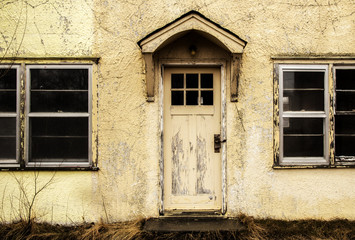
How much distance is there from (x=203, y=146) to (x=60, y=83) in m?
2.72

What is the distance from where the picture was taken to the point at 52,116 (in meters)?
4.68

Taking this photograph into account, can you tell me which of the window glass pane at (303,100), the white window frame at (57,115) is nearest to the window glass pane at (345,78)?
the window glass pane at (303,100)

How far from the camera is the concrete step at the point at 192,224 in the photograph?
4.14 metres

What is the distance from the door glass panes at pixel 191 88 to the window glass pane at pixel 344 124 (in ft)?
7.38

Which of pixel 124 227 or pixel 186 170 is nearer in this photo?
pixel 124 227

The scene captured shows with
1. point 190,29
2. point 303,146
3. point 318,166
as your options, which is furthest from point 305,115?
point 190,29

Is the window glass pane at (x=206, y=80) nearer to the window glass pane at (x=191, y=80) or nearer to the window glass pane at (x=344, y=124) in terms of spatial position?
the window glass pane at (x=191, y=80)

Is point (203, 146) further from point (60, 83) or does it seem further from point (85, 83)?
point (60, 83)

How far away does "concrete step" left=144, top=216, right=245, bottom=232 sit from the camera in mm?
4145

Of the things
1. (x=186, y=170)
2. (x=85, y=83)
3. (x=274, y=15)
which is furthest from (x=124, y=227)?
(x=274, y=15)

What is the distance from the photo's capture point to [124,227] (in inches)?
171

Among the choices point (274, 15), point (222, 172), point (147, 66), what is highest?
point (274, 15)

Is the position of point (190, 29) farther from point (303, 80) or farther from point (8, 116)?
point (8, 116)

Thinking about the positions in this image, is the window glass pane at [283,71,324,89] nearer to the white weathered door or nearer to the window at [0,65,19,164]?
the white weathered door
